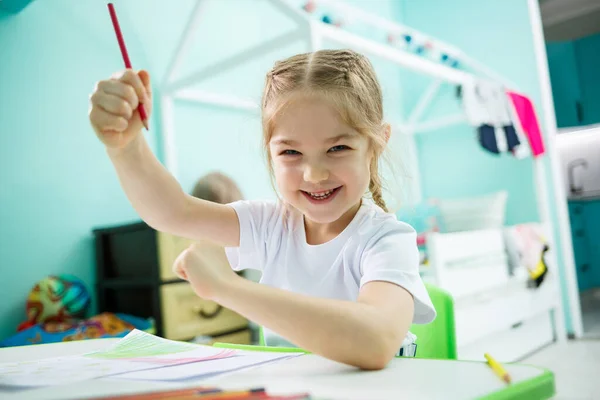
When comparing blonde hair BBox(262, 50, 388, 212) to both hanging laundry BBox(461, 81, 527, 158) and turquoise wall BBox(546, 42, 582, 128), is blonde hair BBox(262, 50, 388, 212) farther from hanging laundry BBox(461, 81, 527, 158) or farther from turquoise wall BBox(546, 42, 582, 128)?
turquoise wall BBox(546, 42, 582, 128)

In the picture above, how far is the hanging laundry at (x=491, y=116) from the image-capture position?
2.23 meters

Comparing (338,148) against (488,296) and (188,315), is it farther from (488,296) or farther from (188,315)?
(488,296)

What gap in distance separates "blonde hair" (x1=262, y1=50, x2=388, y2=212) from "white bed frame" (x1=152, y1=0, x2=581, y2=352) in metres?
0.73

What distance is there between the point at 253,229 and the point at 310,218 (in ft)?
0.38

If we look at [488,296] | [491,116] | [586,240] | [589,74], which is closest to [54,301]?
[488,296]

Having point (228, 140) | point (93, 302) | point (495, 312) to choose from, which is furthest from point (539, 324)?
point (93, 302)

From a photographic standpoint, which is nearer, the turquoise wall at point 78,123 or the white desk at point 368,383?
the white desk at point 368,383

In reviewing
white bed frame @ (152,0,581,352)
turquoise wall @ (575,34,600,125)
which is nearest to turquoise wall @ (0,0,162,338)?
white bed frame @ (152,0,581,352)

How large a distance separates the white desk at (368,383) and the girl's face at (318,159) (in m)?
0.22

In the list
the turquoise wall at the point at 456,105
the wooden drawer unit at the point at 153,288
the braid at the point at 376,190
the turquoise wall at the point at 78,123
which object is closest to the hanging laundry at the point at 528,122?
the turquoise wall at the point at 456,105

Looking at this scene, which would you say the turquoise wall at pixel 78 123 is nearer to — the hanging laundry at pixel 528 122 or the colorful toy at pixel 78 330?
the colorful toy at pixel 78 330

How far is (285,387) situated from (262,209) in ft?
1.33

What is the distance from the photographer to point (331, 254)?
0.65 m

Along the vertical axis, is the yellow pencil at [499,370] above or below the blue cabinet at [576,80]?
below
